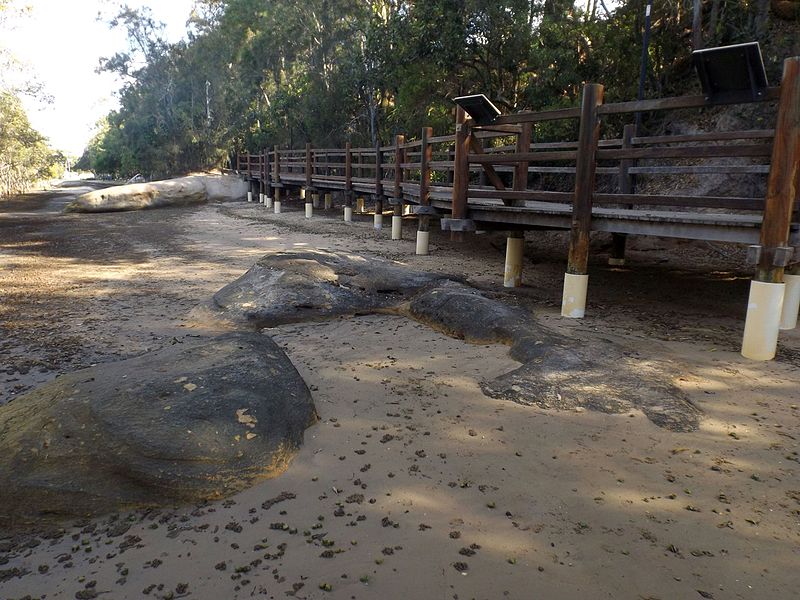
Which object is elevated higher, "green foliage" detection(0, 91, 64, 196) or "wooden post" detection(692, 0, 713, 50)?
"wooden post" detection(692, 0, 713, 50)

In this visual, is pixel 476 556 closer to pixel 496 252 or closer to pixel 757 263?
pixel 757 263

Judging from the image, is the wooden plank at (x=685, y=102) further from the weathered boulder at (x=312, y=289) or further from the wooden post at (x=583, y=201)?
the weathered boulder at (x=312, y=289)

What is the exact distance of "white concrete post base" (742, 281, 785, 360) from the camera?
5086 millimetres

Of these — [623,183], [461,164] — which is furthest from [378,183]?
[623,183]

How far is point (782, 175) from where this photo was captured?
16.5 feet

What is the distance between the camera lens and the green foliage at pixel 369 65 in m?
14.6

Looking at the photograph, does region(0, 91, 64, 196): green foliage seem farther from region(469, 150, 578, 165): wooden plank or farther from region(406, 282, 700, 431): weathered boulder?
region(406, 282, 700, 431): weathered boulder

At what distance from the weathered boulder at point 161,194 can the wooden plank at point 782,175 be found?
24.1 meters

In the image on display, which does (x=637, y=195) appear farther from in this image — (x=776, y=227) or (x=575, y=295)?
(x=776, y=227)

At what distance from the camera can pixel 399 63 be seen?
62.0ft

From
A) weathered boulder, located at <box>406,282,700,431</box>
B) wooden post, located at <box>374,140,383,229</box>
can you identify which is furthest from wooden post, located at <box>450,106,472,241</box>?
wooden post, located at <box>374,140,383,229</box>

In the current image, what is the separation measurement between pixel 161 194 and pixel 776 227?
25.1 metres

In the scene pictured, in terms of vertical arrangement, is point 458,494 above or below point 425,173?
below

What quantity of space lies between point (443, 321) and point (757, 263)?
282 cm
